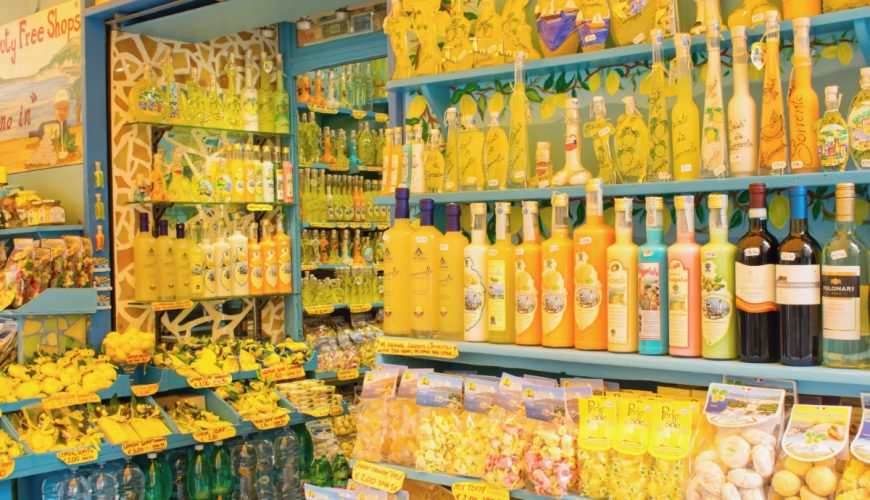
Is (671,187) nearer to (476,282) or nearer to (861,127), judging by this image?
(861,127)

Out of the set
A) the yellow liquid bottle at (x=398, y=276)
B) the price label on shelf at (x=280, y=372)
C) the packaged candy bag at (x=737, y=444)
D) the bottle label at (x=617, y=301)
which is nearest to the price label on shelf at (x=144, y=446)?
the price label on shelf at (x=280, y=372)

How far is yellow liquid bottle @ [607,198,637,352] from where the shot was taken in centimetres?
226

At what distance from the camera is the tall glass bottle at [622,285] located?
226cm

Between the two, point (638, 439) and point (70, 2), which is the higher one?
point (70, 2)

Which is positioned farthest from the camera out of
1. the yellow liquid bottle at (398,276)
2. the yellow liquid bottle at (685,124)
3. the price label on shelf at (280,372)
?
the price label on shelf at (280,372)

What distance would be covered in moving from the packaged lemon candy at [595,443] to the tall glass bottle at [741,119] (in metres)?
0.70

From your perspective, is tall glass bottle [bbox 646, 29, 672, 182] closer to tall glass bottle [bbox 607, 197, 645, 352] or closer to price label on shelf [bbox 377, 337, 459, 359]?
tall glass bottle [bbox 607, 197, 645, 352]

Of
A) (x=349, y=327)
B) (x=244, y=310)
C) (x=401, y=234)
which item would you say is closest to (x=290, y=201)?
(x=244, y=310)

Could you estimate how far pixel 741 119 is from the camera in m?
2.16

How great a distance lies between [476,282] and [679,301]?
63cm

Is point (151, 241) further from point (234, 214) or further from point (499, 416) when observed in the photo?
point (499, 416)

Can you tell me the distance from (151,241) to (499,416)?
→ 287 centimetres

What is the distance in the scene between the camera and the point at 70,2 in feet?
15.5

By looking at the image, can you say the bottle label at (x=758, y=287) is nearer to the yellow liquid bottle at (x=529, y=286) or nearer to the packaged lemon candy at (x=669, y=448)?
the packaged lemon candy at (x=669, y=448)
